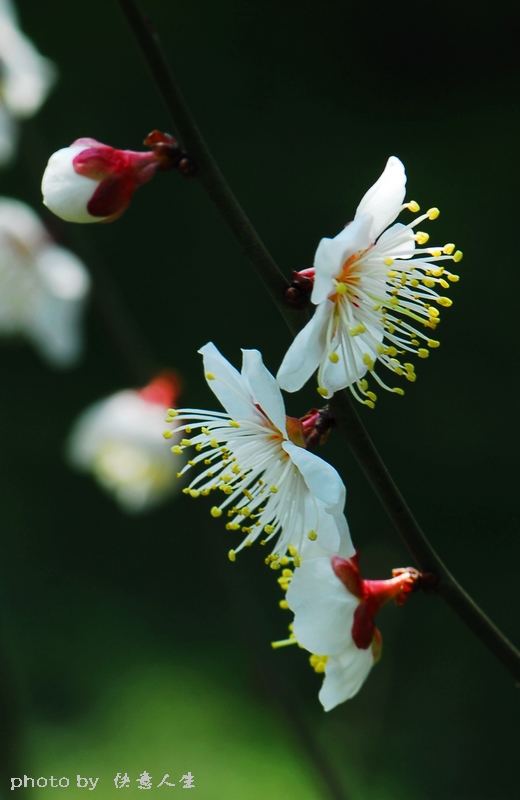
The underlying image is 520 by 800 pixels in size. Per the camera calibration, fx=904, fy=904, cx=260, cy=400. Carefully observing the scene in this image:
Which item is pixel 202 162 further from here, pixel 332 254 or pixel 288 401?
pixel 288 401

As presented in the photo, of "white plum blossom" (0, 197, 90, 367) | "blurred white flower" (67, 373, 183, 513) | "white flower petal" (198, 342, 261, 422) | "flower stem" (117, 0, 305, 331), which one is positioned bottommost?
"blurred white flower" (67, 373, 183, 513)

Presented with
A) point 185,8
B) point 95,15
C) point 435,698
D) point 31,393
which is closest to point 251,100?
point 185,8

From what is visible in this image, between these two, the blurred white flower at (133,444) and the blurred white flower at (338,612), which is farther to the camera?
the blurred white flower at (133,444)

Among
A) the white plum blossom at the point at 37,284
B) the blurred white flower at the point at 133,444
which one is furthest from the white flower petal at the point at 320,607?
the white plum blossom at the point at 37,284

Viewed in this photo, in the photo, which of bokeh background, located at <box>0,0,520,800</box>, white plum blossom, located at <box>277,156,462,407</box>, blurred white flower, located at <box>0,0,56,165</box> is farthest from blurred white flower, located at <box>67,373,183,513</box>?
white plum blossom, located at <box>277,156,462,407</box>

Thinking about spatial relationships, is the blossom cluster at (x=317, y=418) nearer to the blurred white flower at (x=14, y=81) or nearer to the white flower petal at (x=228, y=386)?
the white flower petal at (x=228, y=386)

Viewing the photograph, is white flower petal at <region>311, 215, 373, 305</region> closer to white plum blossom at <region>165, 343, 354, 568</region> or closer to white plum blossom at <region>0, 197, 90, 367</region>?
white plum blossom at <region>165, 343, 354, 568</region>
